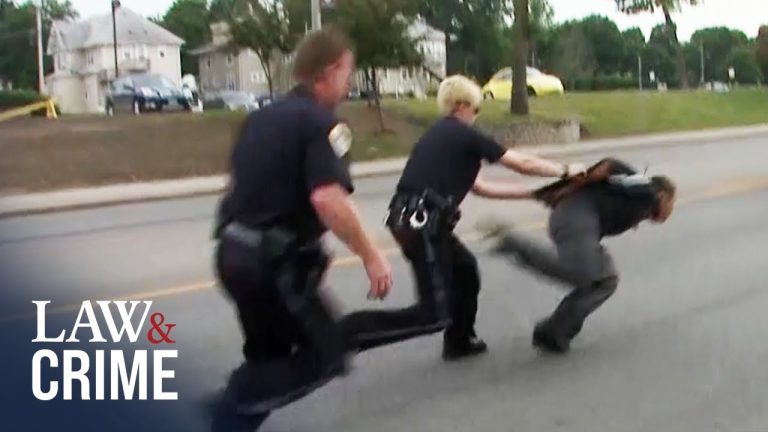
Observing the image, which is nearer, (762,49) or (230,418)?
(230,418)

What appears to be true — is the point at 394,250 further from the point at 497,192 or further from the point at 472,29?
the point at 472,29

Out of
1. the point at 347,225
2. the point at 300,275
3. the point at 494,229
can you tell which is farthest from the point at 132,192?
the point at 347,225

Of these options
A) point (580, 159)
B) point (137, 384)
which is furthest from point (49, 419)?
point (580, 159)

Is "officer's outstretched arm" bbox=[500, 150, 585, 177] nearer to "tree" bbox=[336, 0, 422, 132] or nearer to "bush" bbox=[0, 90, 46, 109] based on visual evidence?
"tree" bbox=[336, 0, 422, 132]

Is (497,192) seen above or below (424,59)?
below

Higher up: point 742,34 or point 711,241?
point 742,34

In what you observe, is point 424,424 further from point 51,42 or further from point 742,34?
point 742,34

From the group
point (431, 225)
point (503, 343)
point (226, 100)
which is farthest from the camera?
point (226, 100)

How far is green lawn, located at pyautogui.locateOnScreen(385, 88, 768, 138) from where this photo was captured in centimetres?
3475

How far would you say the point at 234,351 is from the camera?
7.55m

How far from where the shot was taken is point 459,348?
24.3 ft

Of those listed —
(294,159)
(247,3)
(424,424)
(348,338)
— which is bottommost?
(424,424)

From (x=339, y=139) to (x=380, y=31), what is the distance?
73.8 feet

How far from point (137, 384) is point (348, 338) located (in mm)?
1279
